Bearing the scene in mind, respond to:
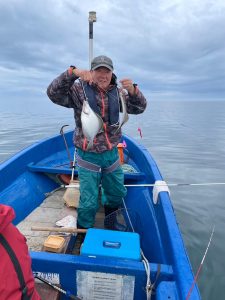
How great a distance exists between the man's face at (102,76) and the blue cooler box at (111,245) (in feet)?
6.46

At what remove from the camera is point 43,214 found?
4723mm

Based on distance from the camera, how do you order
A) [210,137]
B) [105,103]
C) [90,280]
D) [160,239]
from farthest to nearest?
[210,137], [105,103], [160,239], [90,280]

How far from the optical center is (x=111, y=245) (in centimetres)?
277

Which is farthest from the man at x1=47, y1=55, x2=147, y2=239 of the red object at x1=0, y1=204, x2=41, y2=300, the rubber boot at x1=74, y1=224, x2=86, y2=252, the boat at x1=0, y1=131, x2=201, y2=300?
the red object at x1=0, y1=204, x2=41, y2=300

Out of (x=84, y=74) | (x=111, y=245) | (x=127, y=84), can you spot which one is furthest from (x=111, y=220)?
(x=84, y=74)

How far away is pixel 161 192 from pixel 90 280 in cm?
174

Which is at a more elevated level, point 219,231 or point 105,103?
point 105,103

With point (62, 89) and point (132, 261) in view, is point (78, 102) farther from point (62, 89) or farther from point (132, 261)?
point (132, 261)

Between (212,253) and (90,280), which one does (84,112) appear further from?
(212,253)

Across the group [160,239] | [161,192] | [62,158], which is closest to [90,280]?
[160,239]

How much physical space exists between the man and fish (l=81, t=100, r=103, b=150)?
0.57 feet

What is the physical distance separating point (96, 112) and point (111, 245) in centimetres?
178

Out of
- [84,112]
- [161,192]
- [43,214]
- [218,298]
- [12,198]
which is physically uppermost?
[84,112]

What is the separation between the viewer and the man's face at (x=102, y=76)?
3606 millimetres
